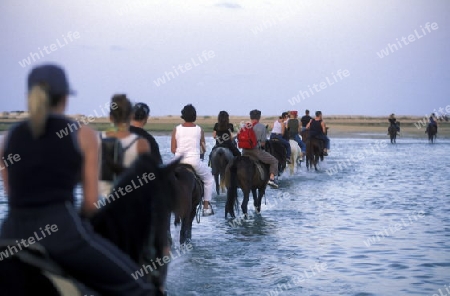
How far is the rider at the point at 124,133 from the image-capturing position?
5.40 metres

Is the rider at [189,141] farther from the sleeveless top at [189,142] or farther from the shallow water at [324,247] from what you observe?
the shallow water at [324,247]

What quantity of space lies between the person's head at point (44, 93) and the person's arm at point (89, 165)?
0.53 feet

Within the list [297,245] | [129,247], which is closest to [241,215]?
[297,245]

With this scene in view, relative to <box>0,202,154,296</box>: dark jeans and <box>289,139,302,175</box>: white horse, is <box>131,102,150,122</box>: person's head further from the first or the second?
<box>289,139,302,175</box>: white horse

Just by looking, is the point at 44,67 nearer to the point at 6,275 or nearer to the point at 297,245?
the point at 6,275

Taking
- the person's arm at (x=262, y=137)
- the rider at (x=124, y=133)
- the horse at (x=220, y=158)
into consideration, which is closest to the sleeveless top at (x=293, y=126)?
the person's arm at (x=262, y=137)

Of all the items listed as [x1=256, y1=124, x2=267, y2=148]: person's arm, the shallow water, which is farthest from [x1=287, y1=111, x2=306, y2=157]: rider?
[x1=256, y1=124, x2=267, y2=148]: person's arm

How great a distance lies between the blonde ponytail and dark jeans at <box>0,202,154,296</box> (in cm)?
34

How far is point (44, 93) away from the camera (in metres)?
3.41

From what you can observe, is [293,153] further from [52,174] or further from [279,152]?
[52,174]

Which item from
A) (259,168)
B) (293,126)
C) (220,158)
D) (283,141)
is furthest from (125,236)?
(293,126)

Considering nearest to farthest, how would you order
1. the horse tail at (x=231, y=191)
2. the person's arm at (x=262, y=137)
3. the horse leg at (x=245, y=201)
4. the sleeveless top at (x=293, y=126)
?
the horse tail at (x=231, y=191) < the horse leg at (x=245, y=201) < the person's arm at (x=262, y=137) < the sleeveless top at (x=293, y=126)

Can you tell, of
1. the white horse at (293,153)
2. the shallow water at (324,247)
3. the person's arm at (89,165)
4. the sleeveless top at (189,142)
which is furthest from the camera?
the white horse at (293,153)

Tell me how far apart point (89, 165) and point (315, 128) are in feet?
83.4
